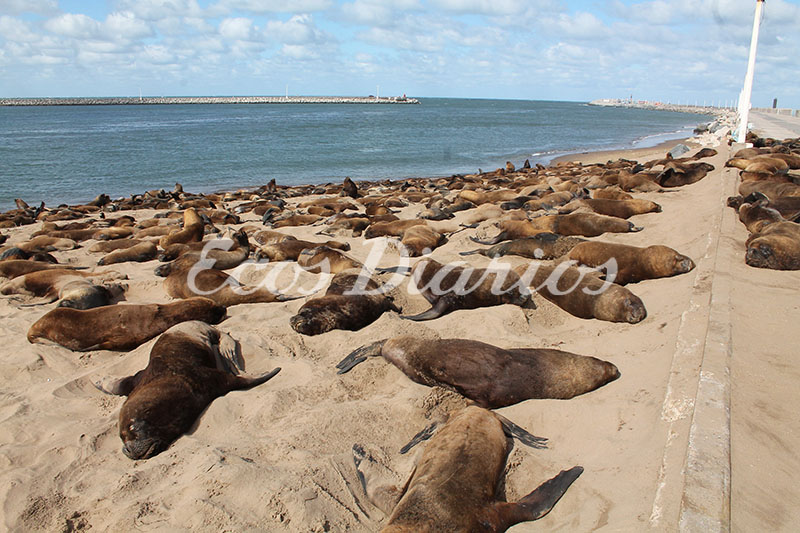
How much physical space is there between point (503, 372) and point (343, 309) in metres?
2.17

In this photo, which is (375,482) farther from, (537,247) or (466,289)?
(537,247)

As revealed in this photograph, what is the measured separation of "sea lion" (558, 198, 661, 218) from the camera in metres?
9.45

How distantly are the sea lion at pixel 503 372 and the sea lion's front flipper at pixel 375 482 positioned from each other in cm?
100

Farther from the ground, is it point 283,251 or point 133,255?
point 283,251

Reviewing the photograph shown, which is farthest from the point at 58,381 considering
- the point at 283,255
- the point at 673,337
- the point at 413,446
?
the point at 673,337

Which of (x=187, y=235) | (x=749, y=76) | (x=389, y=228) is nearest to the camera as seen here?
(x=187, y=235)

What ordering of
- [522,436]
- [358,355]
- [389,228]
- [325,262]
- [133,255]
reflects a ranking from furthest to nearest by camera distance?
[389,228]
[133,255]
[325,262]
[358,355]
[522,436]

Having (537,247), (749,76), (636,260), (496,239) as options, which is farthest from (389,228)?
(749,76)

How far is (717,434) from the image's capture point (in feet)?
8.99

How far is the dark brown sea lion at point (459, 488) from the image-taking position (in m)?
2.59

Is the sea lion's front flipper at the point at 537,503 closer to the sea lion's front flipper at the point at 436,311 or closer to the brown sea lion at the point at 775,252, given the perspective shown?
the sea lion's front flipper at the point at 436,311

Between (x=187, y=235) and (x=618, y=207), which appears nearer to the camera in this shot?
(x=187, y=235)

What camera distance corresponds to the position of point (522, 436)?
3.46 m

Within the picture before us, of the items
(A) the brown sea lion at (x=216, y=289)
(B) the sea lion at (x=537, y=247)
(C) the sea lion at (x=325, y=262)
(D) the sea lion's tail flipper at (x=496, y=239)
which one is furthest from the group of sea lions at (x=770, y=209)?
(A) the brown sea lion at (x=216, y=289)
